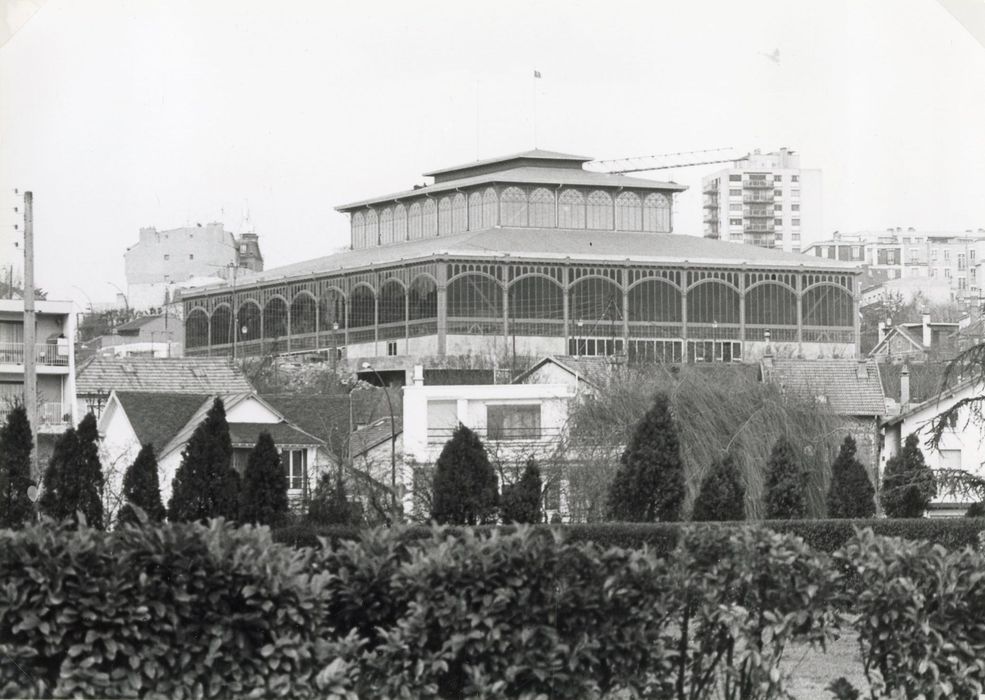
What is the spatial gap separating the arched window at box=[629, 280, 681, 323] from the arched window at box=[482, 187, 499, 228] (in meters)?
11.2

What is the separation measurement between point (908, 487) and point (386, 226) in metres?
78.6

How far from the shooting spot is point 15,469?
3111 centimetres

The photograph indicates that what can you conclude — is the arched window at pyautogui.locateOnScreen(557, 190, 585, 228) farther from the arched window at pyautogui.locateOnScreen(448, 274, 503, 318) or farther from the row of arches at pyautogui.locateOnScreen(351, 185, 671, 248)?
the arched window at pyautogui.locateOnScreen(448, 274, 503, 318)

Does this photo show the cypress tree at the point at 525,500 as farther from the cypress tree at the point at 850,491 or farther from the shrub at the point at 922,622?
the shrub at the point at 922,622

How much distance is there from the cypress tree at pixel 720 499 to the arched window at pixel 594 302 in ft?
192

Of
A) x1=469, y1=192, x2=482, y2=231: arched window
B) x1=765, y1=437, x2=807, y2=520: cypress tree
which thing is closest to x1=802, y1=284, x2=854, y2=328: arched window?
x1=469, y1=192, x2=482, y2=231: arched window

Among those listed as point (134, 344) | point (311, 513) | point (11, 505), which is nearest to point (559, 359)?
point (311, 513)

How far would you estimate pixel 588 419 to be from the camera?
44188 mm

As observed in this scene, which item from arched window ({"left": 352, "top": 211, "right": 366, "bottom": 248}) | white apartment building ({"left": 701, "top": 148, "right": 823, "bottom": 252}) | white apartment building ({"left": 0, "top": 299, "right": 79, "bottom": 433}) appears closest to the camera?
white apartment building ({"left": 0, "top": 299, "right": 79, "bottom": 433})

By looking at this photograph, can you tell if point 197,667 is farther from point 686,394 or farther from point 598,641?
point 686,394

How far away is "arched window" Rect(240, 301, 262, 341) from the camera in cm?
9762

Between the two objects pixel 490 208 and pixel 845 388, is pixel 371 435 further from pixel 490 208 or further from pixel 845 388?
pixel 490 208

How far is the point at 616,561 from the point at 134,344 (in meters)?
86.8

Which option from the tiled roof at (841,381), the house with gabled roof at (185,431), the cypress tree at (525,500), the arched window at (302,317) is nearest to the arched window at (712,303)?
the arched window at (302,317)
